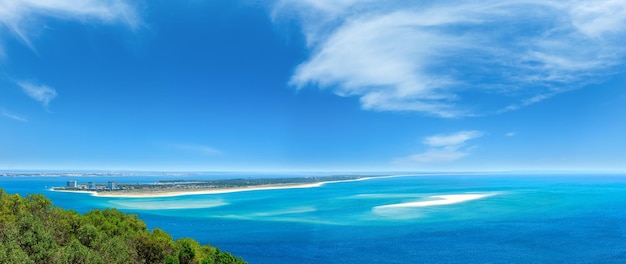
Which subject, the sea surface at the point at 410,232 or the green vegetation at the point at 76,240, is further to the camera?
the sea surface at the point at 410,232

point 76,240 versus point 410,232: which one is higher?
point 76,240

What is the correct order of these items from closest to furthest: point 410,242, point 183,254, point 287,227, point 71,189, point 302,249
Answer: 1. point 183,254
2. point 302,249
3. point 410,242
4. point 287,227
5. point 71,189

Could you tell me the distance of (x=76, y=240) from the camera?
67.9 ft

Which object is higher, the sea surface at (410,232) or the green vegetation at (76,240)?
the green vegetation at (76,240)

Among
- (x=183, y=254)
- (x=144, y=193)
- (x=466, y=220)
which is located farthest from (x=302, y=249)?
(x=144, y=193)

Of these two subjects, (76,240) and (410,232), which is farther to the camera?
(410,232)

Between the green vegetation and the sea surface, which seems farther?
the sea surface

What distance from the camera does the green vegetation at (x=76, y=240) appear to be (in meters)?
18.0

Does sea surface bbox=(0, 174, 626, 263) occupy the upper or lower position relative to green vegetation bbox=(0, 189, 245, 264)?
lower

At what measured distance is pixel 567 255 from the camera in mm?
37438

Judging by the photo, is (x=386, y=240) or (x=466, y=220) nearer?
(x=386, y=240)

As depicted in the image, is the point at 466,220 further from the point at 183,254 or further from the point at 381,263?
the point at 183,254

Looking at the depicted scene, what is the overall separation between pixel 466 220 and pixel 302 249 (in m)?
30.3

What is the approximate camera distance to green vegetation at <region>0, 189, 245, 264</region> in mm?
17953
